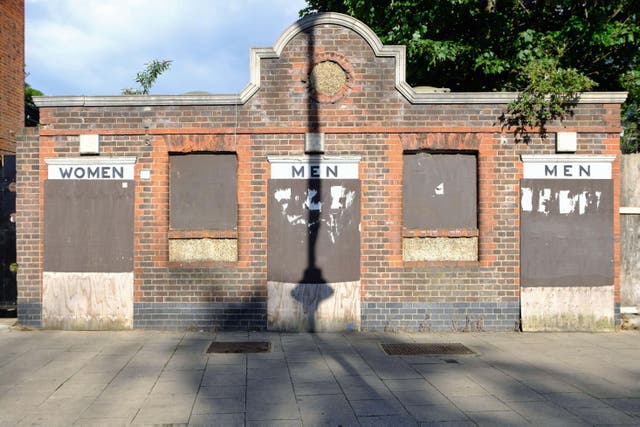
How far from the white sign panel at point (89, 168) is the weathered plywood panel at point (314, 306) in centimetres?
323

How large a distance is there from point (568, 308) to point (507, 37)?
764 centimetres

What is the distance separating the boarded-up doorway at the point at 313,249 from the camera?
335 inches

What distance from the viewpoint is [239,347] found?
24.6 ft

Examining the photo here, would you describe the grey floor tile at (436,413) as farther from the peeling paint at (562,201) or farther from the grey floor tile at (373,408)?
the peeling paint at (562,201)

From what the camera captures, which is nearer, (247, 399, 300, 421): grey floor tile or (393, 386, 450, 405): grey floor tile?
(247, 399, 300, 421): grey floor tile

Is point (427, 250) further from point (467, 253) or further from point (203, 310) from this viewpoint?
point (203, 310)

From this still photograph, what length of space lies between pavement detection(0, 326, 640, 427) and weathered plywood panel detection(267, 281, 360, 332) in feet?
0.92

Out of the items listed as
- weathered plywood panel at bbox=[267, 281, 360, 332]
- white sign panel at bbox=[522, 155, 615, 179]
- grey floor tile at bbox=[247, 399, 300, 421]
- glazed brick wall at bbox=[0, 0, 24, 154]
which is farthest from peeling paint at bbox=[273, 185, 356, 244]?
glazed brick wall at bbox=[0, 0, 24, 154]

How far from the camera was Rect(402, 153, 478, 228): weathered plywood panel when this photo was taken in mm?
8672

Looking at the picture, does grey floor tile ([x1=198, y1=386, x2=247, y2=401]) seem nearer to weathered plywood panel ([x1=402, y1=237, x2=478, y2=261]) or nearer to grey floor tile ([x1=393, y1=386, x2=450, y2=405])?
grey floor tile ([x1=393, y1=386, x2=450, y2=405])

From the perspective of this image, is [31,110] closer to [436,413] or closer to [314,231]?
[314,231]

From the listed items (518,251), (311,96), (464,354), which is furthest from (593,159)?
(311,96)

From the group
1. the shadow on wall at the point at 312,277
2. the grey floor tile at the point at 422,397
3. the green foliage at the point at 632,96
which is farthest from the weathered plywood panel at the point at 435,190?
the green foliage at the point at 632,96

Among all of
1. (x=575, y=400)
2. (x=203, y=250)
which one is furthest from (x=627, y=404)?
(x=203, y=250)
